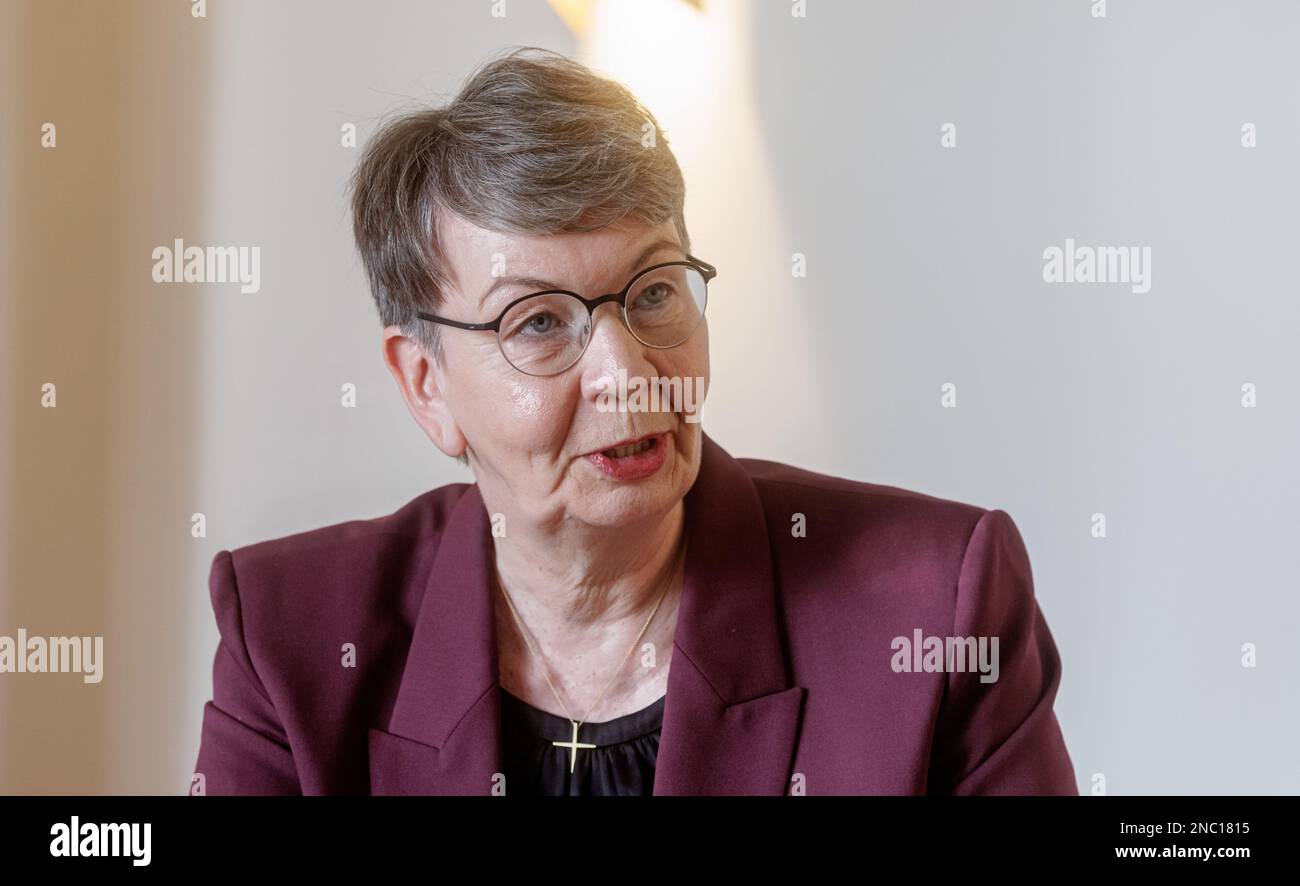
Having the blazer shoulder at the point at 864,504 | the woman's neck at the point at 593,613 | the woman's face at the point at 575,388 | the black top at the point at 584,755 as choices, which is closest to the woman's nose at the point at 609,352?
the woman's face at the point at 575,388

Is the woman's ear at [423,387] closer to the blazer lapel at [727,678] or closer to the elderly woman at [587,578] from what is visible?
the elderly woman at [587,578]

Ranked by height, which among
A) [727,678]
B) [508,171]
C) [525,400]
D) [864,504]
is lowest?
[727,678]

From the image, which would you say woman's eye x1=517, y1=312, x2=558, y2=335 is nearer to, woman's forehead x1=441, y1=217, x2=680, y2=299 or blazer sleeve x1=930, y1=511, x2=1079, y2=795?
woman's forehead x1=441, y1=217, x2=680, y2=299

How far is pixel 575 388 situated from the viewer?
141 centimetres

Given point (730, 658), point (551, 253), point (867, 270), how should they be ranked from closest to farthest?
1. point (551, 253)
2. point (730, 658)
3. point (867, 270)

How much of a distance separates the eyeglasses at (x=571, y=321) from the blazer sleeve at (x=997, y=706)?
0.49m

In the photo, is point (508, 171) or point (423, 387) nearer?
point (508, 171)

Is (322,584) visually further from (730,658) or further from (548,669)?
(730,658)

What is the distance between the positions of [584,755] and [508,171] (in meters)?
0.75

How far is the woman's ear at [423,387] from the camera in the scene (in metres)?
1.54

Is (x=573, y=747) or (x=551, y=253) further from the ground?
(x=551, y=253)

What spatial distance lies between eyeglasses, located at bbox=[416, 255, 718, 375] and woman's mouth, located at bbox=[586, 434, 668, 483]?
4.7 inches

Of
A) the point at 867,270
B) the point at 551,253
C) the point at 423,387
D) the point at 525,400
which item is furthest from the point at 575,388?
the point at 867,270

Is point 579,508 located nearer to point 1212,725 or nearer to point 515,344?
point 515,344
